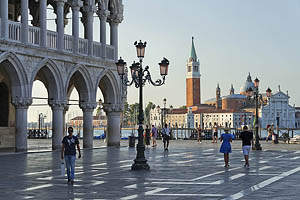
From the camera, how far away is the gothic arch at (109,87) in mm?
34525

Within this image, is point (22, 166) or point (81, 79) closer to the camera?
point (22, 166)

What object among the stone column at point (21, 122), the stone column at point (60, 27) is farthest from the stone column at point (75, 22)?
the stone column at point (21, 122)

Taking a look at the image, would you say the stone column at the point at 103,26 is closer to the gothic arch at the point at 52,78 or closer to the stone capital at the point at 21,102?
the gothic arch at the point at 52,78

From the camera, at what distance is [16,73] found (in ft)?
89.6

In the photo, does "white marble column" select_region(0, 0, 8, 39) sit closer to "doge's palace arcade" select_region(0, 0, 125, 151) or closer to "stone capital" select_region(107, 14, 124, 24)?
"doge's palace arcade" select_region(0, 0, 125, 151)

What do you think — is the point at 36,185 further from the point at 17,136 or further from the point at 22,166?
the point at 17,136

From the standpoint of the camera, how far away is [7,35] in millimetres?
26469

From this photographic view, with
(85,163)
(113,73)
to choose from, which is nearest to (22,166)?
(85,163)

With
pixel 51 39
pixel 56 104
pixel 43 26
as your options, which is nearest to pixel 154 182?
pixel 43 26

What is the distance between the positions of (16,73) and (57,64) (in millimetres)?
2923

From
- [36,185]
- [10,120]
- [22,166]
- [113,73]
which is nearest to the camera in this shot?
[36,185]

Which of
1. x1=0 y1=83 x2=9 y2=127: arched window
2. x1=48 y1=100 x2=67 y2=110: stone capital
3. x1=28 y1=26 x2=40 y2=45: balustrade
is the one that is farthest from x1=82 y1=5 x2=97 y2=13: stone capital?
x1=0 y1=83 x2=9 y2=127: arched window

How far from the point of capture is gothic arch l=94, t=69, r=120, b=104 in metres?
34.5

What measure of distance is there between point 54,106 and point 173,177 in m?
15.4
